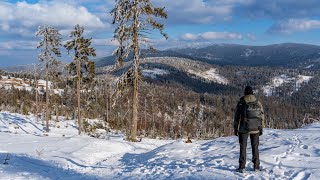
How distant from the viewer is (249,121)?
9984 mm

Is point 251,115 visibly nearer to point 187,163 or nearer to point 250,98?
point 250,98

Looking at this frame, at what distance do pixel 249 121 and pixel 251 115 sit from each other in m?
0.19

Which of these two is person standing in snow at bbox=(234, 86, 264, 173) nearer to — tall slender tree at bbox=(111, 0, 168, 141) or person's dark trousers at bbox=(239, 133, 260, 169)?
person's dark trousers at bbox=(239, 133, 260, 169)

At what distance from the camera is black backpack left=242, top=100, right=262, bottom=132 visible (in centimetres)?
998

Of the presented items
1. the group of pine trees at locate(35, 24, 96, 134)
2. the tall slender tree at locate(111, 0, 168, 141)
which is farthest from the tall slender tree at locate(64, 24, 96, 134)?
the tall slender tree at locate(111, 0, 168, 141)

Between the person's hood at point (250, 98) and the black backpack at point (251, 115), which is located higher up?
the person's hood at point (250, 98)

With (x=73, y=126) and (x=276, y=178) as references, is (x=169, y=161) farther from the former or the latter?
(x=73, y=126)

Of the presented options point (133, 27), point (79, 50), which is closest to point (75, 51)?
point (79, 50)

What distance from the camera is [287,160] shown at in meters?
10.8

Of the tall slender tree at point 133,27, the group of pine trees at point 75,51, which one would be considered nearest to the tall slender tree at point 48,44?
the group of pine trees at point 75,51

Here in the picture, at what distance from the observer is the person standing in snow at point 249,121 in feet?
32.8

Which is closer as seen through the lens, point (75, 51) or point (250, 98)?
point (250, 98)

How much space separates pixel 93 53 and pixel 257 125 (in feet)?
110

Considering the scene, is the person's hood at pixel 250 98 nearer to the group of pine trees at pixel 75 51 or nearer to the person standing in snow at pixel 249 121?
the person standing in snow at pixel 249 121
